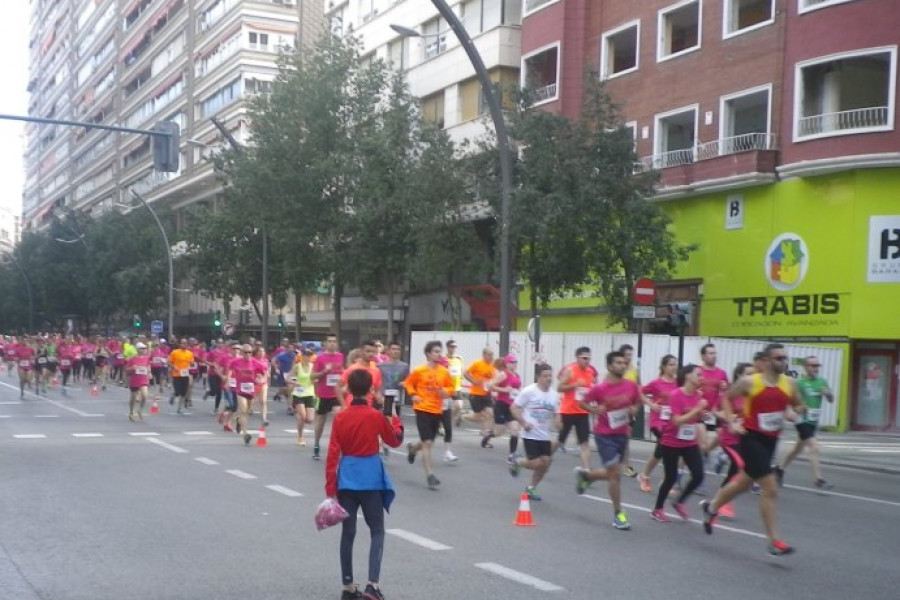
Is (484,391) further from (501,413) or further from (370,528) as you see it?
(370,528)

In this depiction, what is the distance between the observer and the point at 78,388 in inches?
1538

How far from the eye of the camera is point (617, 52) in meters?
33.7

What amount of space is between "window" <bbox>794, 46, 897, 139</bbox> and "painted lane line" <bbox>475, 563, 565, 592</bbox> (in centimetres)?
1922

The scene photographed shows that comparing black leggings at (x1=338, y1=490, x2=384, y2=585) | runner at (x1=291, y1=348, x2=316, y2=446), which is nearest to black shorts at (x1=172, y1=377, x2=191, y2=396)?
runner at (x1=291, y1=348, x2=316, y2=446)

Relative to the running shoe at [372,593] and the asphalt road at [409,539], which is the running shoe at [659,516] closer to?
the asphalt road at [409,539]

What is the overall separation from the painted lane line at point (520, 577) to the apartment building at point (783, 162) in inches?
730

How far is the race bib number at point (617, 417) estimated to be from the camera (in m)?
10.7

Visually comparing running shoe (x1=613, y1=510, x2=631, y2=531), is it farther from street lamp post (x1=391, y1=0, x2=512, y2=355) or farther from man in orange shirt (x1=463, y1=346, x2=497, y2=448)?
street lamp post (x1=391, y1=0, x2=512, y2=355)

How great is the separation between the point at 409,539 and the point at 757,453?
9.96ft

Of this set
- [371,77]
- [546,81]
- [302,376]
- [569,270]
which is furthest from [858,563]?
[371,77]

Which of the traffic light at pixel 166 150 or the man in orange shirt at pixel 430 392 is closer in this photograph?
the man in orange shirt at pixel 430 392

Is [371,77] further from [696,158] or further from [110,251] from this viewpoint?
[110,251]

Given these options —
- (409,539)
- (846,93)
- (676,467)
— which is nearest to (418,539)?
(409,539)

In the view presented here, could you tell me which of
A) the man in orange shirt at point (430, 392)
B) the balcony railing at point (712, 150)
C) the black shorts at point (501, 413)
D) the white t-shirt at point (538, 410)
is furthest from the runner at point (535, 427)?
the balcony railing at point (712, 150)
